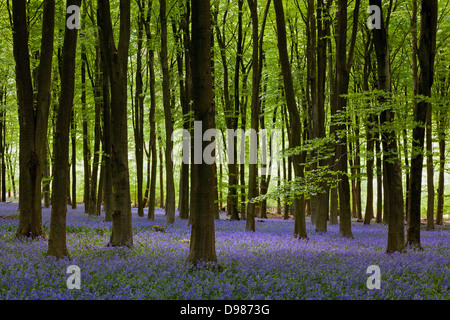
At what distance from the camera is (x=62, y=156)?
8453mm

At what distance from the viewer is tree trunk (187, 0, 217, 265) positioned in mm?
7625

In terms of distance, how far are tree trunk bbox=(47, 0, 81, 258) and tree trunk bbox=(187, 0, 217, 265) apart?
116 inches

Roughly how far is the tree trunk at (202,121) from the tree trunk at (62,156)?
2.95 metres

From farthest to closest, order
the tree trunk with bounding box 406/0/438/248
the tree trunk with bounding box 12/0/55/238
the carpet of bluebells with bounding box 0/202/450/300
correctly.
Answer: the tree trunk with bounding box 12/0/55/238 → the tree trunk with bounding box 406/0/438/248 → the carpet of bluebells with bounding box 0/202/450/300

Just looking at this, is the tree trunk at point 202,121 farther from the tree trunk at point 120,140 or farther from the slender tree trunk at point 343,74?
the slender tree trunk at point 343,74

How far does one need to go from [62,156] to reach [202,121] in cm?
342

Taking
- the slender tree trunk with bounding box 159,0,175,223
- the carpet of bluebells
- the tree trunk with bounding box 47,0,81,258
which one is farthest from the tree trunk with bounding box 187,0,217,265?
the slender tree trunk with bounding box 159,0,175,223

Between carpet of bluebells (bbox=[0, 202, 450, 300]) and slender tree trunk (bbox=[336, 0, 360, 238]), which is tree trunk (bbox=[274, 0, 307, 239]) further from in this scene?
carpet of bluebells (bbox=[0, 202, 450, 300])

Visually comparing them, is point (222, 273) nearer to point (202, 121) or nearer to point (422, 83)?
point (202, 121)

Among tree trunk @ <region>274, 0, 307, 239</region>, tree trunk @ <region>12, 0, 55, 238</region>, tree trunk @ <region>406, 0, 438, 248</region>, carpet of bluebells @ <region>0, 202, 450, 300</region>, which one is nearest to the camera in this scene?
carpet of bluebells @ <region>0, 202, 450, 300</region>
